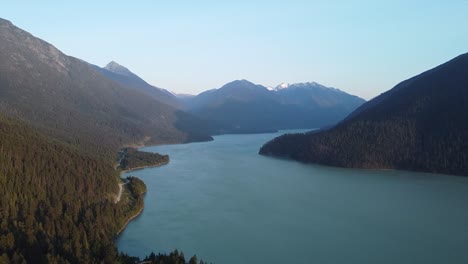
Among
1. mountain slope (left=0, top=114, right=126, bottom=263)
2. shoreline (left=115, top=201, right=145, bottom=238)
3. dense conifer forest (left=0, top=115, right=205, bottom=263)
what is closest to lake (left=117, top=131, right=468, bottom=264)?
shoreline (left=115, top=201, right=145, bottom=238)

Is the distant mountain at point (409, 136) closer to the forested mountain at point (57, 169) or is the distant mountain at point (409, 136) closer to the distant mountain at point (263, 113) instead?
the forested mountain at point (57, 169)

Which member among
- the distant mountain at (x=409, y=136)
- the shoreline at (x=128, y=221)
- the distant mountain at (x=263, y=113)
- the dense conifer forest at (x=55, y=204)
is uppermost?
the distant mountain at (x=263, y=113)

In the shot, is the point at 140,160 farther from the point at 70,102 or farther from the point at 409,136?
the point at 70,102

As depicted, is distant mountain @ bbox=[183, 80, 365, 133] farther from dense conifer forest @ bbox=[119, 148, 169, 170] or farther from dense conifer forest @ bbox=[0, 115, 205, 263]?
dense conifer forest @ bbox=[0, 115, 205, 263]

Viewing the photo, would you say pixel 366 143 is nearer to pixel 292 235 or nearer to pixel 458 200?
pixel 458 200

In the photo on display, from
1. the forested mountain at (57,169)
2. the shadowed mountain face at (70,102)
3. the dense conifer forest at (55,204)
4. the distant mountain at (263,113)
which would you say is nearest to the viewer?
the dense conifer forest at (55,204)

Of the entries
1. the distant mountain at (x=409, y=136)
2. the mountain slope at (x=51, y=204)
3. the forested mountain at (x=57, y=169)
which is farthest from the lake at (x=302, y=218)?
the distant mountain at (x=409, y=136)
